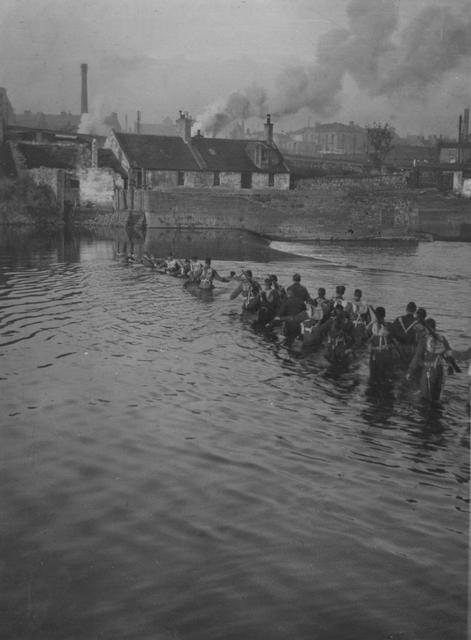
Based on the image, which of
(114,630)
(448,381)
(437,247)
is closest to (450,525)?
(114,630)

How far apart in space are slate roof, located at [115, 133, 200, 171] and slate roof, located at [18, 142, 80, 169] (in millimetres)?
5723

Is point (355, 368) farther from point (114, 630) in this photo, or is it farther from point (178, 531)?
point (114, 630)

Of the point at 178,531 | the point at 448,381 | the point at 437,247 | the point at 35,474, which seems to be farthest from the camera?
the point at 437,247

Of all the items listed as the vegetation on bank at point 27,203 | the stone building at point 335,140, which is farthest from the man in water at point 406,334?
the stone building at point 335,140

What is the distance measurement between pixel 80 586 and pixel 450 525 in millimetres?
4707

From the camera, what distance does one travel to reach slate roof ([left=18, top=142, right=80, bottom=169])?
69688mm

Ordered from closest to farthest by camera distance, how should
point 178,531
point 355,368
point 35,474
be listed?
point 178,531
point 35,474
point 355,368

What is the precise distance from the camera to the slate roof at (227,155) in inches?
2776

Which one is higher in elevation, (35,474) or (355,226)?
(355,226)

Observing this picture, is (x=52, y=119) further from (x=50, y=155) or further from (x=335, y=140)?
(x=50, y=155)

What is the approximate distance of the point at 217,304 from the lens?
87.5 feet

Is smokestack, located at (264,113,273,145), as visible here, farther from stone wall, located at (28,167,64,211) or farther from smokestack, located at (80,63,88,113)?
smokestack, located at (80,63,88,113)

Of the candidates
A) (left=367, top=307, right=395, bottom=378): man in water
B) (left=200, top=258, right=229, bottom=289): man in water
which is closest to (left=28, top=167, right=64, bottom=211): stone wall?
(left=200, top=258, right=229, bottom=289): man in water

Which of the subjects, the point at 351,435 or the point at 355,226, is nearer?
the point at 351,435
